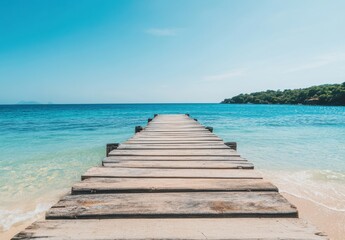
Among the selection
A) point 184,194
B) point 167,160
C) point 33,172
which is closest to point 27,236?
point 184,194

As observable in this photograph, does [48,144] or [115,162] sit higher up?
[115,162]

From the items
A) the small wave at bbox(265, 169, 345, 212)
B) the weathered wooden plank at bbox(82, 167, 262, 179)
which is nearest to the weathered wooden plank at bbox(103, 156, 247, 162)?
the weathered wooden plank at bbox(82, 167, 262, 179)

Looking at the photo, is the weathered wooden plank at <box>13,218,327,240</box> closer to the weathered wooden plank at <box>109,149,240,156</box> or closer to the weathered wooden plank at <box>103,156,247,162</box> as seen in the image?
the weathered wooden plank at <box>103,156,247,162</box>

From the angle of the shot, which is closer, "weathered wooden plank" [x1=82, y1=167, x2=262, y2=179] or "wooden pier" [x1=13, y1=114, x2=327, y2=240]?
"wooden pier" [x1=13, y1=114, x2=327, y2=240]

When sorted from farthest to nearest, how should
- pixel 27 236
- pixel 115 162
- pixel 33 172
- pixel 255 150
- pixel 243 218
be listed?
pixel 255 150 < pixel 33 172 < pixel 115 162 < pixel 243 218 < pixel 27 236

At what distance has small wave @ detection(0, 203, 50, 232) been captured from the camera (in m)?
5.20

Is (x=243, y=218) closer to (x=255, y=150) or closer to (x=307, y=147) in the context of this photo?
(x=255, y=150)

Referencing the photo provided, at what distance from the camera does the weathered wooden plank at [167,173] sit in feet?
10.2

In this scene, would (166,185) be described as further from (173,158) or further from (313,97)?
(313,97)

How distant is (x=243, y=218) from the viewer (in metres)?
→ 2.04

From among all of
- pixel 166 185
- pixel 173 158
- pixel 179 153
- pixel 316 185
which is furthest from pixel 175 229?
pixel 316 185

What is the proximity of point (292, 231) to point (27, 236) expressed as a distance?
191 centimetres

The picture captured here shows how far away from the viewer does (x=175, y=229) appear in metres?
1.87

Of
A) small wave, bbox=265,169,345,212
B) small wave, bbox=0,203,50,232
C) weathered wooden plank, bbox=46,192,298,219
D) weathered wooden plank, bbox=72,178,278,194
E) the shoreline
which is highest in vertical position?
weathered wooden plank, bbox=72,178,278,194
